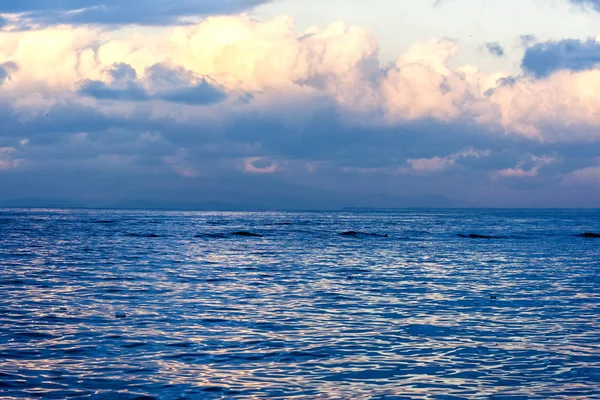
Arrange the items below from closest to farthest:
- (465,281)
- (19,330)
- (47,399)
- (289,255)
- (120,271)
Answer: (47,399), (19,330), (465,281), (120,271), (289,255)

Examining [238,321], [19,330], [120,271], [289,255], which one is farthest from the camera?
[289,255]

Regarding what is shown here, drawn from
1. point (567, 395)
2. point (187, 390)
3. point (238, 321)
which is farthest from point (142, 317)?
point (567, 395)

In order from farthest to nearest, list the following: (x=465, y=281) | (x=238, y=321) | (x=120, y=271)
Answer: (x=120, y=271) < (x=465, y=281) < (x=238, y=321)

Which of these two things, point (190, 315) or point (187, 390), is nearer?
point (187, 390)

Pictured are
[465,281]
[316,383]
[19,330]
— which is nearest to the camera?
[316,383]

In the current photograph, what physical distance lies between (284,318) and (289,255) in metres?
30.0

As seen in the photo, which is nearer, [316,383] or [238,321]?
[316,383]

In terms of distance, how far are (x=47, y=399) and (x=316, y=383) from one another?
5.17 metres

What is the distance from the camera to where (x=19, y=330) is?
1948 centimetres

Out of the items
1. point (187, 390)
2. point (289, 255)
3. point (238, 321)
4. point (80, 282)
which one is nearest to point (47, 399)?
point (187, 390)

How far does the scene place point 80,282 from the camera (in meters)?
31.7

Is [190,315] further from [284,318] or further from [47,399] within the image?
[47,399]

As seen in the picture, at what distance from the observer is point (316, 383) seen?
559 inches

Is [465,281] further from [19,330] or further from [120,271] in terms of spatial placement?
[19,330]
